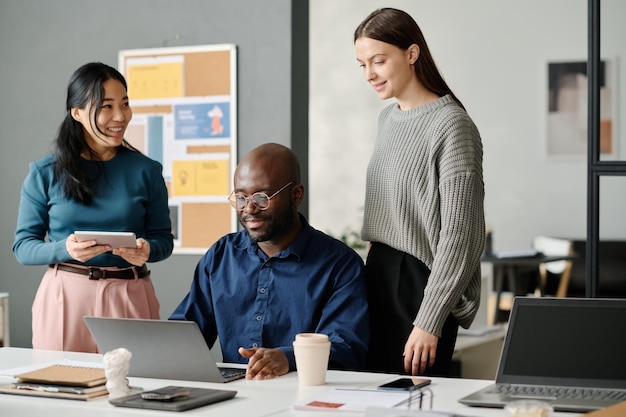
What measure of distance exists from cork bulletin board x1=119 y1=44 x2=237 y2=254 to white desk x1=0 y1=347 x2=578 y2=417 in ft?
7.11

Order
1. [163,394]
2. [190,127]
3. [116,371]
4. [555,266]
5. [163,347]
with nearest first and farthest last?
[163,394] < [116,371] < [163,347] < [190,127] < [555,266]

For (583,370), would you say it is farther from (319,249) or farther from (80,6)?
(80,6)

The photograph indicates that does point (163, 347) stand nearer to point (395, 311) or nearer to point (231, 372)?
point (231, 372)

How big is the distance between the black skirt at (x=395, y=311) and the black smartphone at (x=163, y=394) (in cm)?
79

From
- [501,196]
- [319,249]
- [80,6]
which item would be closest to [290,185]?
[319,249]

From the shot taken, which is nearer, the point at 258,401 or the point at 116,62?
the point at 258,401

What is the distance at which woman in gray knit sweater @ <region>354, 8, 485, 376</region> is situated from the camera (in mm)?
2496

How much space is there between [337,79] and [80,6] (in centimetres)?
422

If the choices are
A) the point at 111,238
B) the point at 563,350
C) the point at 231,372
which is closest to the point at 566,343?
the point at 563,350

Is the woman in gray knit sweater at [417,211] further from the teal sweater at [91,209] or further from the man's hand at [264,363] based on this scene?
the teal sweater at [91,209]

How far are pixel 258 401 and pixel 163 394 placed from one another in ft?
0.65

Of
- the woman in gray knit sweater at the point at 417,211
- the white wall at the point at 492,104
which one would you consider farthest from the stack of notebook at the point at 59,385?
the white wall at the point at 492,104

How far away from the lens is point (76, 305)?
10.2ft

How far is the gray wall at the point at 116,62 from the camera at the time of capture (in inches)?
168
